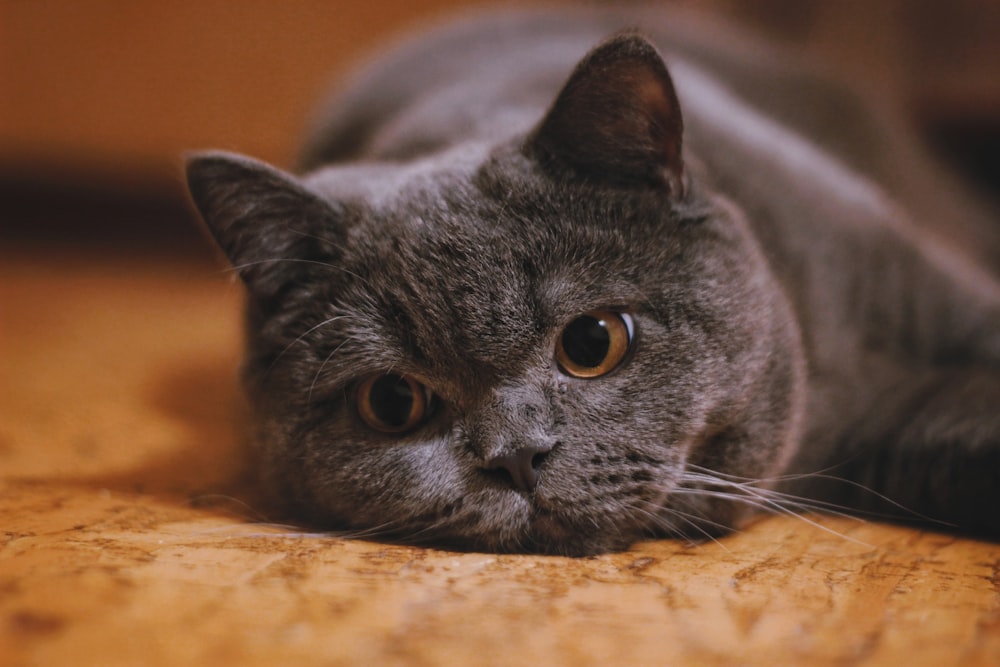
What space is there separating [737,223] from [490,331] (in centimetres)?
43

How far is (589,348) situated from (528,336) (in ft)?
0.27

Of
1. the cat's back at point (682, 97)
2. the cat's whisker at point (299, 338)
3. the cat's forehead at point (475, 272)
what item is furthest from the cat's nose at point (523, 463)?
the cat's back at point (682, 97)

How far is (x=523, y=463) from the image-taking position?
92 cm

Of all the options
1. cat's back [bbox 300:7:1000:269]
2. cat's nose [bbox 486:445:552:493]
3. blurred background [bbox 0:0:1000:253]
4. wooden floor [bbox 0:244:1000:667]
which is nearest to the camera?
wooden floor [bbox 0:244:1000:667]

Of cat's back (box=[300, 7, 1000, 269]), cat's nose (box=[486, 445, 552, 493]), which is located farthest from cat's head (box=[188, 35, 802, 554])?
cat's back (box=[300, 7, 1000, 269])

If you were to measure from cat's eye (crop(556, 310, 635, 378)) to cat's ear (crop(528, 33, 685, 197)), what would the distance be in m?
0.20

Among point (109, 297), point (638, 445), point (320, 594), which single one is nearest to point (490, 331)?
point (638, 445)

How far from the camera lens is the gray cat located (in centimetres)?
97

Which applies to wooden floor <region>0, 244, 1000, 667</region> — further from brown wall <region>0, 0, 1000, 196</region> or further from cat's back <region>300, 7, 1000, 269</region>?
brown wall <region>0, 0, 1000, 196</region>

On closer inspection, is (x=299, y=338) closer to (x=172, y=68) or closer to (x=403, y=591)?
(x=403, y=591)

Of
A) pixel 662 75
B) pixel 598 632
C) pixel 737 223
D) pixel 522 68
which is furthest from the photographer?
pixel 522 68

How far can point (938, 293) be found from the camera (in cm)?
143

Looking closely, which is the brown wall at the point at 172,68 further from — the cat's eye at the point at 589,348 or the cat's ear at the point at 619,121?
the cat's eye at the point at 589,348

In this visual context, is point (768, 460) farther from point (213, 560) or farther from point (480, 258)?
point (213, 560)
